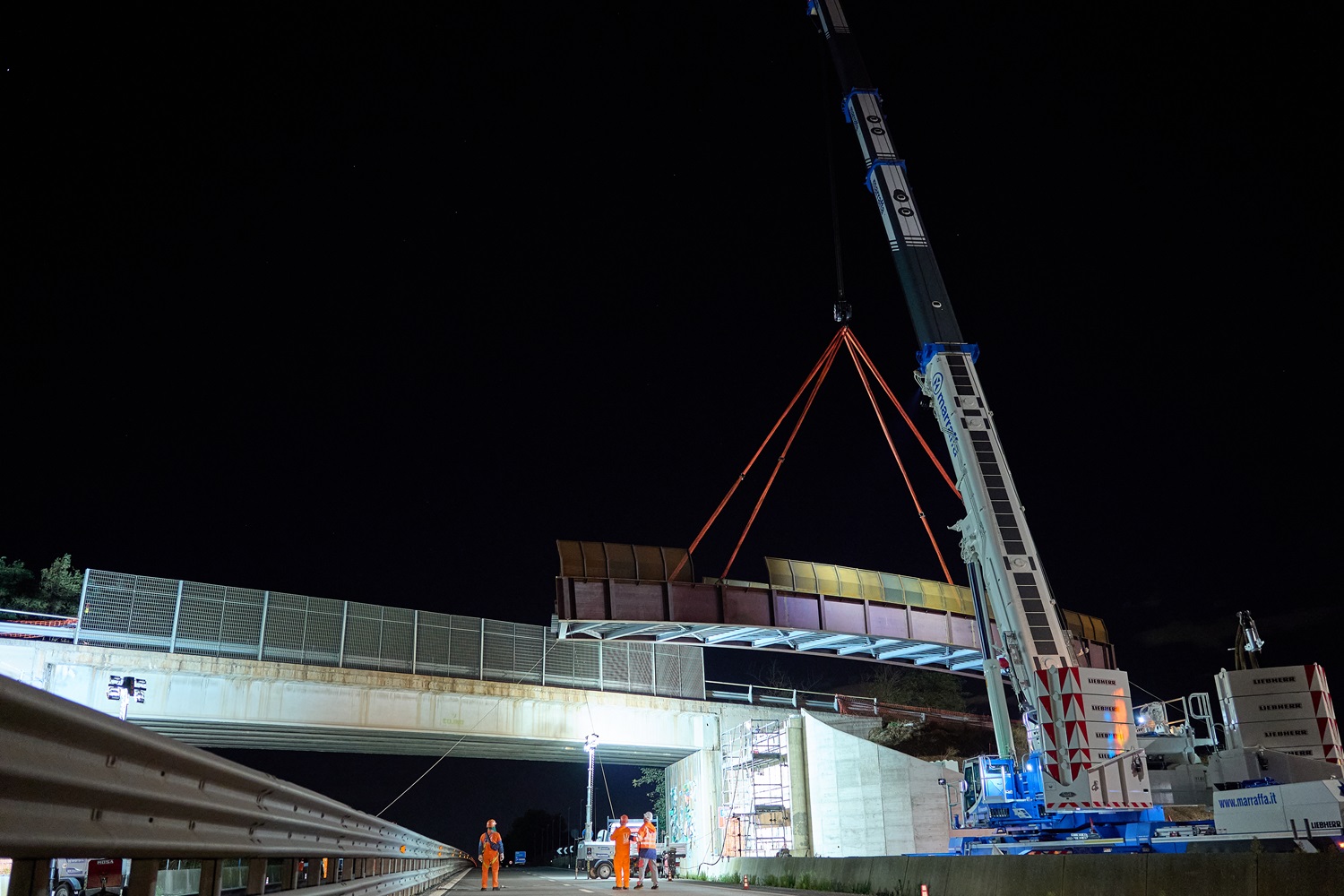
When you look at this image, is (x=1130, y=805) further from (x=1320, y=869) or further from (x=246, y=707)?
(x=246, y=707)

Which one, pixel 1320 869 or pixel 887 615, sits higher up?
pixel 887 615

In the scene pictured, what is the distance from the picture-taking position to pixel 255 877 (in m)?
5.35

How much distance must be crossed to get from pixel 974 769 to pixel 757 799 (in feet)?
60.7

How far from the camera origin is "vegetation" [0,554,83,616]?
51.3 m

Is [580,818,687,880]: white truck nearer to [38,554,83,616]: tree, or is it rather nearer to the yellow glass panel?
the yellow glass panel

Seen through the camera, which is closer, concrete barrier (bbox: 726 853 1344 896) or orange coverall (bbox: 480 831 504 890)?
concrete barrier (bbox: 726 853 1344 896)

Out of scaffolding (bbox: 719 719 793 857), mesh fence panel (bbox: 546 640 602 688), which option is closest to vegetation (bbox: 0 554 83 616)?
mesh fence panel (bbox: 546 640 602 688)

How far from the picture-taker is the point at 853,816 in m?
32.1

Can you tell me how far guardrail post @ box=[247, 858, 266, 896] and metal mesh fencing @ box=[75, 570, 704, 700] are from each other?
3132 cm

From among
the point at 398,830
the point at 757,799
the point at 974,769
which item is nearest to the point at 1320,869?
the point at 398,830

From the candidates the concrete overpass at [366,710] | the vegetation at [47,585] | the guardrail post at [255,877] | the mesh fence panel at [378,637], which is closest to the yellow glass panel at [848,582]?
the concrete overpass at [366,710]

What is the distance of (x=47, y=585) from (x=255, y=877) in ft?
181

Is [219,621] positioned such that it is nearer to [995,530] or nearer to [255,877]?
[995,530]

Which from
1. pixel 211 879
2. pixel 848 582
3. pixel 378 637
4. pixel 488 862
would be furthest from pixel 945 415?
pixel 378 637
